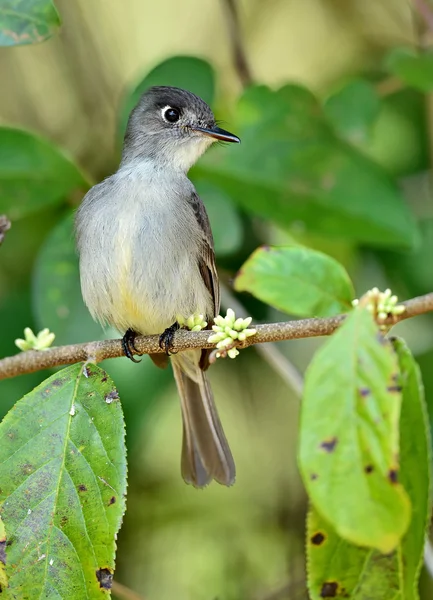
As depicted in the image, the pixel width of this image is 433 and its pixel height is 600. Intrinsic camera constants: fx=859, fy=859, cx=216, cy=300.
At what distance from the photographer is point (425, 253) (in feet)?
13.9

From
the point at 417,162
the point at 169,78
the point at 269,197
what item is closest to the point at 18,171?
the point at 169,78

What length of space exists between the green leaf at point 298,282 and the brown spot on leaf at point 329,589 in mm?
612

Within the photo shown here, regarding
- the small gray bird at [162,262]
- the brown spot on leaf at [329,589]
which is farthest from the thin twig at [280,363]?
the brown spot on leaf at [329,589]

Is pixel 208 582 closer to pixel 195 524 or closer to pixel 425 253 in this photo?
pixel 195 524

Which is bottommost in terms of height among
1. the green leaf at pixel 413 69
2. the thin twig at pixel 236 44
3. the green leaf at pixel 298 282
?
the green leaf at pixel 298 282

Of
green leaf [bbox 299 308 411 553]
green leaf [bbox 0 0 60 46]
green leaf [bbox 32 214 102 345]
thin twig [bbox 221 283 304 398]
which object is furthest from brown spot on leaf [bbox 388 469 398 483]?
green leaf [bbox 32 214 102 345]

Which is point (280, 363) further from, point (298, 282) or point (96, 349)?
point (298, 282)

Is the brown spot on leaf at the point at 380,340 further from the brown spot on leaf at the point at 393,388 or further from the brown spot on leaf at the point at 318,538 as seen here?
the brown spot on leaf at the point at 318,538

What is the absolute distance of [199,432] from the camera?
3.56 meters

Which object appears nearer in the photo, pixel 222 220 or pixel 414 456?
pixel 414 456

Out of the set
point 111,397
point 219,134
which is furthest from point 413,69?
point 111,397

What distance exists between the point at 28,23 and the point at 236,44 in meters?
1.75

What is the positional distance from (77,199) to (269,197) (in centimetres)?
88

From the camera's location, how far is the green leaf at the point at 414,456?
1.81 m
